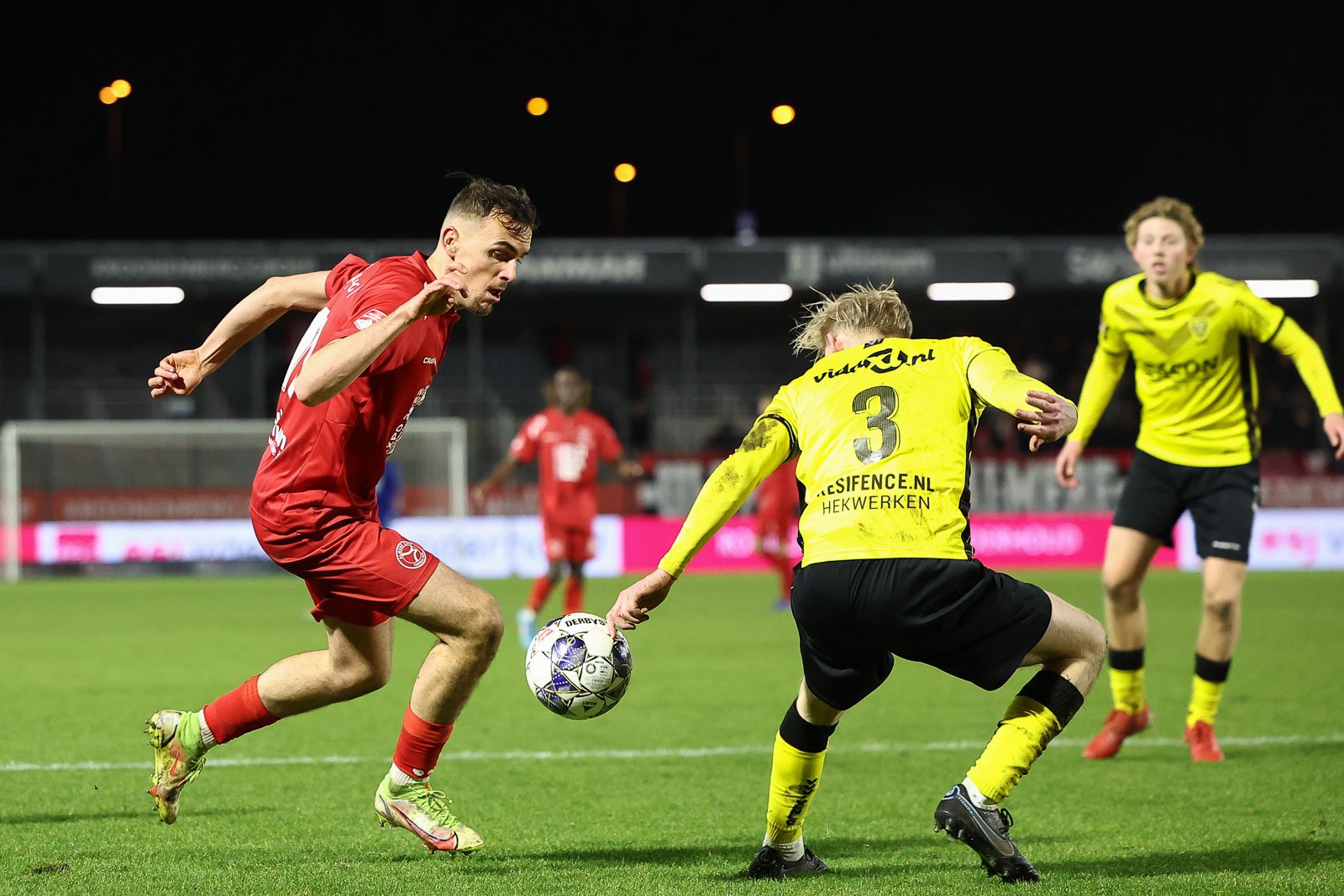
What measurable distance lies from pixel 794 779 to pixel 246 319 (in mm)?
2222

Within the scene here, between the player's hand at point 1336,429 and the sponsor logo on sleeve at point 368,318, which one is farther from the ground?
the sponsor logo on sleeve at point 368,318

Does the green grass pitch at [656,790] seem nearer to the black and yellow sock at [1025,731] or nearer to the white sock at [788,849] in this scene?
the white sock at [788,849]

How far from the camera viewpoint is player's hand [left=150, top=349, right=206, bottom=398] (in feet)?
14.1

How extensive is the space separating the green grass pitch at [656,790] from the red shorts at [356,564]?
769 mm

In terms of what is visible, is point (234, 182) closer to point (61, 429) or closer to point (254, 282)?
point (254, 282)

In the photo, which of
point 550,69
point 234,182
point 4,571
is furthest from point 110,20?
point 4,571

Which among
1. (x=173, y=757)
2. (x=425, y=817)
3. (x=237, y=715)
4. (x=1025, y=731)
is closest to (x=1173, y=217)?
(x=1025, y=731)

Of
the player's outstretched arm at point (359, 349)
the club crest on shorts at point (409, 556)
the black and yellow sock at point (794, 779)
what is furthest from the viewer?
the club crest on shorts at point (409, 556)

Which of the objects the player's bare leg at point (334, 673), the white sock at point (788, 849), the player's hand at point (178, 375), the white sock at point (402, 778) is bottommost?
the white sock at point (788, 849)

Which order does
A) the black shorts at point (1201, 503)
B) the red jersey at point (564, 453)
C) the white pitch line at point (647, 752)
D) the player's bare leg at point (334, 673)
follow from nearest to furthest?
the player's bare leg at point (334, 673) → the white pitch line at point (647, 752) → the black shorts at point (1201, 503) → the red jersey at point (564, 453)

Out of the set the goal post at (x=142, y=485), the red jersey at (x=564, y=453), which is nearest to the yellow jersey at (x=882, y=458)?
the red jersey at (x=564, y=453)

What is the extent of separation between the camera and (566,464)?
461 inches

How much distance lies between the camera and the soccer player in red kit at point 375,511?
4000mm

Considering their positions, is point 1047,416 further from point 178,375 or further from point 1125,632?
point 1125,632
